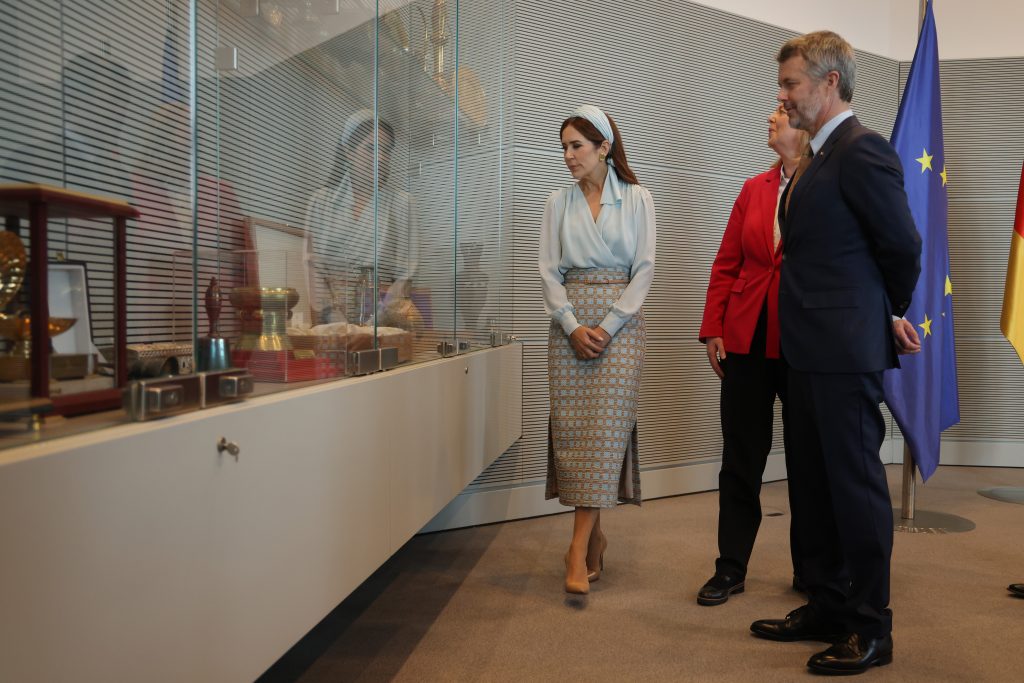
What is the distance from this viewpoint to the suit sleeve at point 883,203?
220 cm

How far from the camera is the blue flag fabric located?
4.14 m

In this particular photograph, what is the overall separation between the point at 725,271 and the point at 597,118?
0.70 meters

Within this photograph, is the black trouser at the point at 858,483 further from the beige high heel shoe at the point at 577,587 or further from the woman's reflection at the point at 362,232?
the woman's reflection at the point at 362,232

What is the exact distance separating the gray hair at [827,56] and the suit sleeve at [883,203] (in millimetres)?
194

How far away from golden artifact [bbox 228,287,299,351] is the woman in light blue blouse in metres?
1.48

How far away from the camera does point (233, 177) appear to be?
1.49 m

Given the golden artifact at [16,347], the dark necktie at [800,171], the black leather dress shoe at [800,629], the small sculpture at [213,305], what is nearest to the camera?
the golden artifact at [16,347]

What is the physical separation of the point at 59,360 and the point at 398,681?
1.40 m

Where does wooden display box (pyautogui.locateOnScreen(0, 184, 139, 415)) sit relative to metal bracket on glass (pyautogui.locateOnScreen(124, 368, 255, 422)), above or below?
above

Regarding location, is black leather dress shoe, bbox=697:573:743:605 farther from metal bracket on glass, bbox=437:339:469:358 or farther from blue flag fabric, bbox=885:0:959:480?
blue flag fabric, bbox=885:0:959:480

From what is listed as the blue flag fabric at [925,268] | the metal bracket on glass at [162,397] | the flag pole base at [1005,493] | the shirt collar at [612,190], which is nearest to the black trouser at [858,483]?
the shirt collar at [612,190]

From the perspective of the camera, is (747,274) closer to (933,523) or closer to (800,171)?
(800,171)

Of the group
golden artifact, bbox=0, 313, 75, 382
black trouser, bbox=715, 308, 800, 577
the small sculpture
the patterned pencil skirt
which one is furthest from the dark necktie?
golden artifact, bbox=0, 313, 75, 382

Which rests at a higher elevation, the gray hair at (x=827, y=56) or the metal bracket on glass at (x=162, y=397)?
the gray hair at (x=827, y=56)
